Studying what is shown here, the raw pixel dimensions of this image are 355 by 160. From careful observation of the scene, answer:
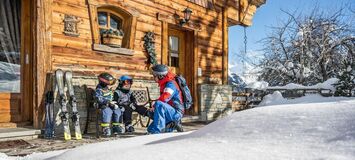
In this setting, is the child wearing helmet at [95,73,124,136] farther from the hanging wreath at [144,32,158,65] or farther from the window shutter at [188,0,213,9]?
the window shutter at [188,0,213,9]

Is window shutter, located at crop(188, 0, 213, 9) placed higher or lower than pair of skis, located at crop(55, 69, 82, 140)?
higher

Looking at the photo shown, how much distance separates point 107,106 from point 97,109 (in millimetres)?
249

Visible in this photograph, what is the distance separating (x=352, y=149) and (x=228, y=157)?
0.55m

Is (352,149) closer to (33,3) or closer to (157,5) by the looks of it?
(33,3)

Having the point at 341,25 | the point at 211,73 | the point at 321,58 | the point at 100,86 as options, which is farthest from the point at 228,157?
the point at 341,25

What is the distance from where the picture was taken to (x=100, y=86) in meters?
6.42

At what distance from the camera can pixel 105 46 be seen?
23.9 feet

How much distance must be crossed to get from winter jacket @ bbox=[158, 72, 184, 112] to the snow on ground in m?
3.68

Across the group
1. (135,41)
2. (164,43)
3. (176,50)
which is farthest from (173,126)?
(176,50)

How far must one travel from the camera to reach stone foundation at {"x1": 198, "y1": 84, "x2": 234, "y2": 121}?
9750 millimetres

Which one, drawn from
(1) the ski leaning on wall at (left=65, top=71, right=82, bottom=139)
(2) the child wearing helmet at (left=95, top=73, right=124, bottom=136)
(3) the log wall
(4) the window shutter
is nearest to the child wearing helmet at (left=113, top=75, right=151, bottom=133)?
(2) the child wearing helmet at (left=95, top=73, right=124, bottom=136)

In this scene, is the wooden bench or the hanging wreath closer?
the wooden bench

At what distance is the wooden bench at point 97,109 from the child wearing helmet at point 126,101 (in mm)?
457

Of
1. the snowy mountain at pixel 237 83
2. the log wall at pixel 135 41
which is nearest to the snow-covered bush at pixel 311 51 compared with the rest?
the snowy mountain at pixel 237 83
